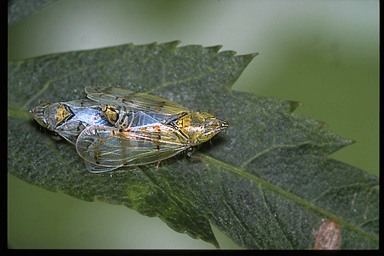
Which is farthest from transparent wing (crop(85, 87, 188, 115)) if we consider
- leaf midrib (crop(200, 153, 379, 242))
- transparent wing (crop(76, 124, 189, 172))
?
leaf midrib (crop(200, 153, 379, 242))

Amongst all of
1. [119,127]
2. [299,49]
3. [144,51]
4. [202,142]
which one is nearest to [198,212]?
[202,142]

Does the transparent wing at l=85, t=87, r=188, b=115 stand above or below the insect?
above

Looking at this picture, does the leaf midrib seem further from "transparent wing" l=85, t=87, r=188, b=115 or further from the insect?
"transparent wing" l=85, t=87, r=188, b=115

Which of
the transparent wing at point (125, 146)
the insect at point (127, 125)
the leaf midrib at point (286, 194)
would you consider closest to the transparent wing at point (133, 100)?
the insect at point (127, 125)

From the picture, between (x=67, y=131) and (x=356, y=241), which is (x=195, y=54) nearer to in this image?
(x=67, y=131)

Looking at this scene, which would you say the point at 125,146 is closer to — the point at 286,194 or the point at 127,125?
the point at 127,125

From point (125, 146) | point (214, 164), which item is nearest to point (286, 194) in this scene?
point (214, 164)

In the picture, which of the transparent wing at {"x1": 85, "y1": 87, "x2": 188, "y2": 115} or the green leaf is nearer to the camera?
the green leaf
